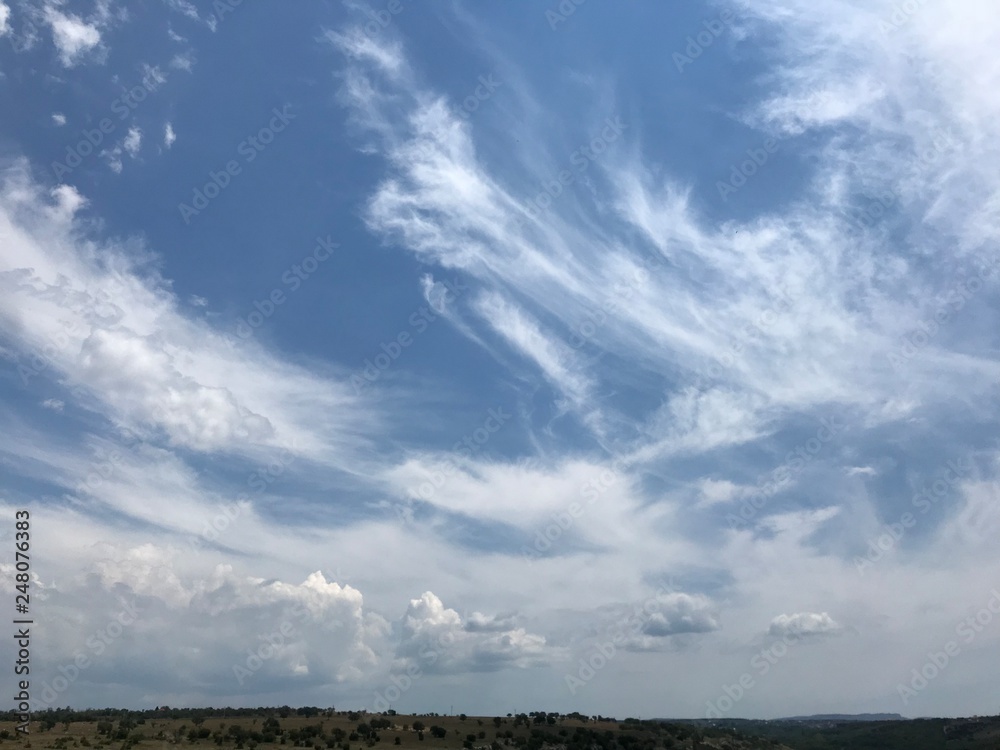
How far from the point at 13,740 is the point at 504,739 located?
190 ft

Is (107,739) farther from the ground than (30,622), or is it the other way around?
(30,622)

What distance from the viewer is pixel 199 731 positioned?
3799 inches

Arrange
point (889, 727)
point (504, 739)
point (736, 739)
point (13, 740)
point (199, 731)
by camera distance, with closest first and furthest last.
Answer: point (13, 740) < point (199, 731) < point (504, 739) < point (736, 739) < point (889, 727)

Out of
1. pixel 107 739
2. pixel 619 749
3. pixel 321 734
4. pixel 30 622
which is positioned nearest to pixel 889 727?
pixel 619 749

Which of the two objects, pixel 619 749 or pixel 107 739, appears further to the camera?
pixel 619 749

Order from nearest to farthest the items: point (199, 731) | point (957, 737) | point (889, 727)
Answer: point (199, 731)
point (957, 737)
point (889, 727)

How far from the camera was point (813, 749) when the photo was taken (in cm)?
14225

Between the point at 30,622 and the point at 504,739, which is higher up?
the point at 30,622

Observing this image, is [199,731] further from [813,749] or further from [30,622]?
[813,749]

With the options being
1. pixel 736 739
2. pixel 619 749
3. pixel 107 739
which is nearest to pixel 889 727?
pixel 736 739

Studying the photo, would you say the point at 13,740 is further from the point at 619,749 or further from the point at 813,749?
the point at 813,749

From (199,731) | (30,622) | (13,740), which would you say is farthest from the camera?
(199,731)

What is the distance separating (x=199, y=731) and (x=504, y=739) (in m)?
38.9

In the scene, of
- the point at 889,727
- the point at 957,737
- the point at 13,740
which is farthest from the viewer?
the point at 889,727
